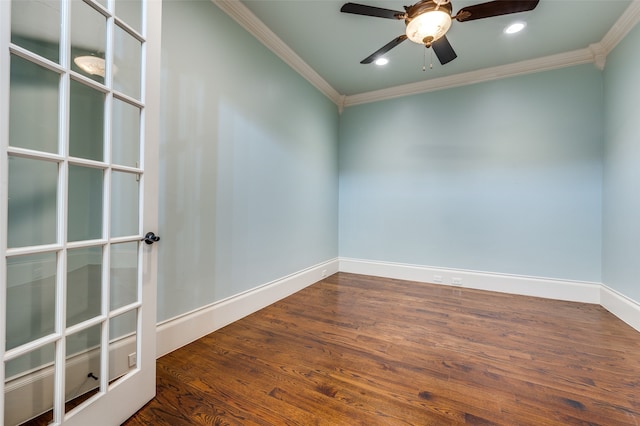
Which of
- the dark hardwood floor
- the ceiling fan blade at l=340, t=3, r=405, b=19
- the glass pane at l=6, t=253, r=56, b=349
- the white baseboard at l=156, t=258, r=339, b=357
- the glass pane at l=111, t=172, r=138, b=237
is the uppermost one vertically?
the ceiling fan blade at l=340, t=3, r=405, b=19

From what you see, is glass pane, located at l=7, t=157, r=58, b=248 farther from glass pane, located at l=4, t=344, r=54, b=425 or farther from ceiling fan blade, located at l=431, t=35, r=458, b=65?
ceiling fan blade, located at l=431, t=35, r=458, b=65

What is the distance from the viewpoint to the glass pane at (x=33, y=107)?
106 centimetres

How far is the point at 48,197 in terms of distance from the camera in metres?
1.19

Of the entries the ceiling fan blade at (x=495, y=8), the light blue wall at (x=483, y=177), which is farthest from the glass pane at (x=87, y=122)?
the light blue wall at (x=483, y=177)

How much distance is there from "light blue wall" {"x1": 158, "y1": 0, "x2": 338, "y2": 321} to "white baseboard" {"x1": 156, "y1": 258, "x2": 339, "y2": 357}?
70 mm

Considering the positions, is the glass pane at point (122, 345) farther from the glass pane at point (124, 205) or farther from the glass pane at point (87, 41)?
the glass pane at point (87, 41)

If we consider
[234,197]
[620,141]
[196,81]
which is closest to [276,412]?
[234,197]

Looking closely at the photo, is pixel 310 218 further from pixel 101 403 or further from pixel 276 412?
pixel 101 403

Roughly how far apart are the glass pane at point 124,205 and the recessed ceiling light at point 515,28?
360cm

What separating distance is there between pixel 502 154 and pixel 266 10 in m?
3.32

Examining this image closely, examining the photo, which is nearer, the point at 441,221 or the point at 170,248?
the point at 170,248

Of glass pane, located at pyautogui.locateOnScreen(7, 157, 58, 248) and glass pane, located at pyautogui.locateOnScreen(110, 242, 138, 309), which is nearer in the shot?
glass pane, located at pyautogui.locateOnScreen(7, 157, 58, 248)

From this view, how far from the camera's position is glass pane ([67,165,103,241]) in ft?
4.10

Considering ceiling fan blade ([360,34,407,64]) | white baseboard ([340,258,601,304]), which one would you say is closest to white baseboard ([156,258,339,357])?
white baseboard ([340,258,601,304])
